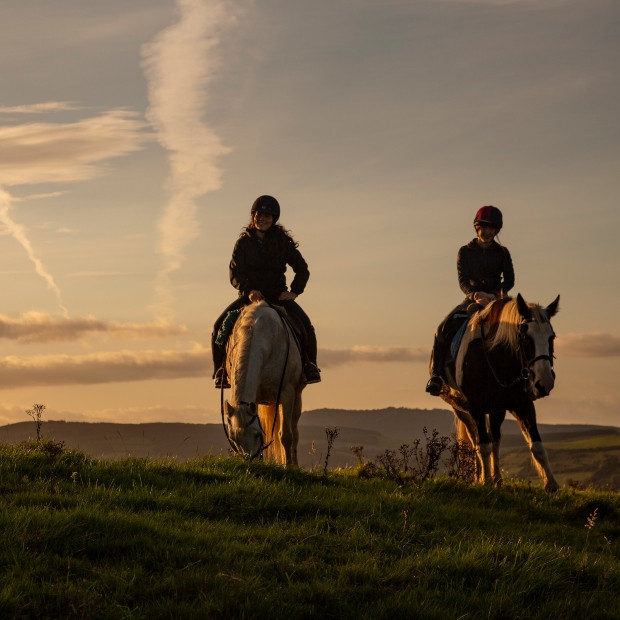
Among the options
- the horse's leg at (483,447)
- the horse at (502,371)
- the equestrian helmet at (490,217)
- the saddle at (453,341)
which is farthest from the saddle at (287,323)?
the equestrian helmet at (490,217)

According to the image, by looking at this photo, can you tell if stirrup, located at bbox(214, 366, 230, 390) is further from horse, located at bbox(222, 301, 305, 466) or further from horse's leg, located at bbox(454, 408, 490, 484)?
horse's leg, located at bbox(454, 408, 490, 484)

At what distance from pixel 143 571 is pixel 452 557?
9.48ft

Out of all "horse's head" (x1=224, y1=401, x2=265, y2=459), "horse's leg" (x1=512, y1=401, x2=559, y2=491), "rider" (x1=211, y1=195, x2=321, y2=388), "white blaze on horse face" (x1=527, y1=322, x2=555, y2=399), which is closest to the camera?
"horse's head" (x1=224, y1=401, x2=265, y2=459)

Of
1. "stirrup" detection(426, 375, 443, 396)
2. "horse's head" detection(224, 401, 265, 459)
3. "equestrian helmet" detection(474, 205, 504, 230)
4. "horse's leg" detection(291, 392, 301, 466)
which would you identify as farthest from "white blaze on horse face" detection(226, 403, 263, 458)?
"equestrian helmet" detection(474, 205, 504, 230)

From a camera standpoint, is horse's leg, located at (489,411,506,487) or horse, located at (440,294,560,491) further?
horse's leg, located at (489,411,506,487)

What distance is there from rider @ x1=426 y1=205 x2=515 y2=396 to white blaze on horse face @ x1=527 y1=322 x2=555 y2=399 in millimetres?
2275

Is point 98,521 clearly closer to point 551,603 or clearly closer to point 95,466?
point 95,466

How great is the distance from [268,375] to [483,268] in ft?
14.2

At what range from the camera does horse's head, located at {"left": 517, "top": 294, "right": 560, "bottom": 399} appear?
13.1 meters

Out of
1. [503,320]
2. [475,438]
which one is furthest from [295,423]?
[503,320]

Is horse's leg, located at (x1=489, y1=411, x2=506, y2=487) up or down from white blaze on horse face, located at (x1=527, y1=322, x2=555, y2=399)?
down

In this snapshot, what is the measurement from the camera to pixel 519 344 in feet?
44.8

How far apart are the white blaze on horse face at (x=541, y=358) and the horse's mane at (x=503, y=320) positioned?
15cm

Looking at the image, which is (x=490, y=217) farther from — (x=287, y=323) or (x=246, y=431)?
(x=246, y=431)
